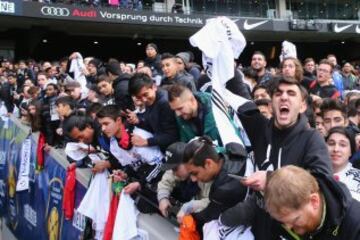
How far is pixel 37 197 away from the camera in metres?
5.86

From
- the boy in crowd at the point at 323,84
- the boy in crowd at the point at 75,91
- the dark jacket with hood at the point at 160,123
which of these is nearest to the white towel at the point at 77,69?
the boy in crowd at the point at 75,91

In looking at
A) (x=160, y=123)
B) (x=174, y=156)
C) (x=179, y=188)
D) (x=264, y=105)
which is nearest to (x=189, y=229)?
(x=174, y=156)

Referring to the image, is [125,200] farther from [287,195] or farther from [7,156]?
[7,156]

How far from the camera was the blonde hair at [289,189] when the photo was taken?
170 cm

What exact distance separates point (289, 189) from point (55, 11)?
21.9 m

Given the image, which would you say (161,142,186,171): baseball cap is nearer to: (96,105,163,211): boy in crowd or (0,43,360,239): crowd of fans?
(0,43,360,239): crowd of fans

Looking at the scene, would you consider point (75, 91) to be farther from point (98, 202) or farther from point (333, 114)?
point (333, 114)

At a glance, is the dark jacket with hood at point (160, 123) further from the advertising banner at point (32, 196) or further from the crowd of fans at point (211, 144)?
the advertising banner at point (32, 196)

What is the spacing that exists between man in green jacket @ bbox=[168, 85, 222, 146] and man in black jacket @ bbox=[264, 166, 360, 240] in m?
1.12

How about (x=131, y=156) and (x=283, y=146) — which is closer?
(x=283, y=146)

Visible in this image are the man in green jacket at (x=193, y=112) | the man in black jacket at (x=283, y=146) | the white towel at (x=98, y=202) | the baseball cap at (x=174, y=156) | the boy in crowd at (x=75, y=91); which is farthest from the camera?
the boy in crowd at (x=75, y=91)

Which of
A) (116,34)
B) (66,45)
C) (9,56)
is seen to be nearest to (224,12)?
(116,34)

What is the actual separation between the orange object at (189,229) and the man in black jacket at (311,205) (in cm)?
78

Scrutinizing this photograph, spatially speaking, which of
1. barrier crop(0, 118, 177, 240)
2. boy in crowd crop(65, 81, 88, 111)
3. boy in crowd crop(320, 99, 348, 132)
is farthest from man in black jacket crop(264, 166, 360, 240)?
boy in crowd crop(65, 81, 88, 111)
